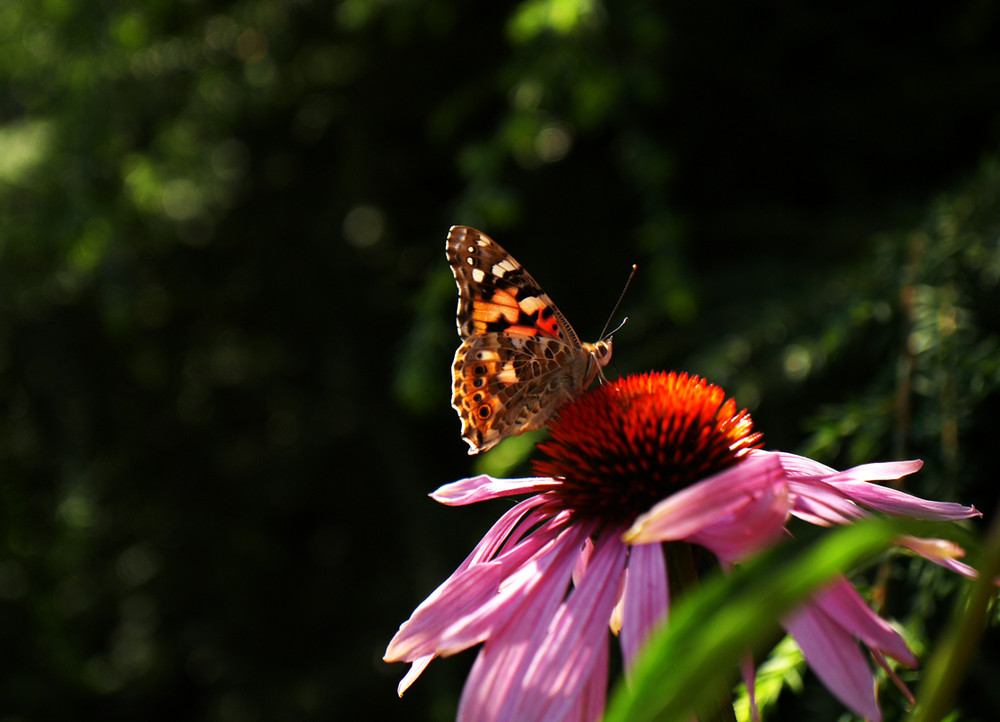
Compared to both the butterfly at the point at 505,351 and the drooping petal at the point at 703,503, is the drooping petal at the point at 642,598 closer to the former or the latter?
the drooping petal at the point at 703,503

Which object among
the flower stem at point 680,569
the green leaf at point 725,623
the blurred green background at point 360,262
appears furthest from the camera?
the blurred green background at point 360,262

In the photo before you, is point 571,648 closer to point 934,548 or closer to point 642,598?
point 642,598

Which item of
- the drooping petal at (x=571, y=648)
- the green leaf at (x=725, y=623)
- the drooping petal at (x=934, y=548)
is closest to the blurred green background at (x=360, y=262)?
the drooping petal at (x=934, y=548)

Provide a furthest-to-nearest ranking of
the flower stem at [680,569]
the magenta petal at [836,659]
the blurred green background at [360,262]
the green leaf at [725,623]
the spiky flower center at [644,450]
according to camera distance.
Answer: the blurred green background at [360,262]
the spiky flower center at [644,450]
the flower stem at [680,569]
the magenta petal at [836,659]
the green leaf at [725,623]

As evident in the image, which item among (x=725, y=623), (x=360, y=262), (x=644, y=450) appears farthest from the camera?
(x=360, y=262)

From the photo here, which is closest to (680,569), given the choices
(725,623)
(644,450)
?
(644,450)

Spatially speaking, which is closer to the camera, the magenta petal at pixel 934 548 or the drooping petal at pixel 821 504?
the magenta petal at pixel 934 548

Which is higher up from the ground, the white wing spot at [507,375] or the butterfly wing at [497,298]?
Answer: the butterfly wing at [497,298]
